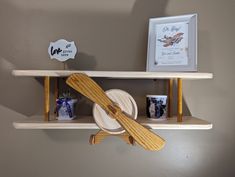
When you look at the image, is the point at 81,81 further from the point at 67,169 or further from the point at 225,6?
the point at 225,6

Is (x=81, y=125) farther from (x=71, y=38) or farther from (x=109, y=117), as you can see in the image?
(x=71, y=38)

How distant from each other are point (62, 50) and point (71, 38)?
0.34ft

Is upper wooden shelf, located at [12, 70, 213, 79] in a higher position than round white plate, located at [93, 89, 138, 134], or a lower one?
higher

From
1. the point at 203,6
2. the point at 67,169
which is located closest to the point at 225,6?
the point at 203,6

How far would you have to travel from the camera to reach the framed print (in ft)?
2.81

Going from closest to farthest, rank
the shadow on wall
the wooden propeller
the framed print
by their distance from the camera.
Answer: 1. the wooden propeller
2. the framed print
3. the shadow on wall

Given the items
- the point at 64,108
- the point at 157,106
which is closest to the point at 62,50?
the point at 64,108

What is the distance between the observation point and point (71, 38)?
0.98 m

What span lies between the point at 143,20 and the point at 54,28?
13.7 inches

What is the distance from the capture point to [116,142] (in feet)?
3.22

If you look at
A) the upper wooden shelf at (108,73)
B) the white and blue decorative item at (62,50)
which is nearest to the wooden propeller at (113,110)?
the upper wooden shelf at (108,73)

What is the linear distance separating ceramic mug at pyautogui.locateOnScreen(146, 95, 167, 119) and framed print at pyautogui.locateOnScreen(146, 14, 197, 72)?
11 centimetres

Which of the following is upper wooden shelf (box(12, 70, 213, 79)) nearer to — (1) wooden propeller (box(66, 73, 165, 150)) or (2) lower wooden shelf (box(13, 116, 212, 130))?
(1) wooden propeller (box(66, 73, 165, 150))

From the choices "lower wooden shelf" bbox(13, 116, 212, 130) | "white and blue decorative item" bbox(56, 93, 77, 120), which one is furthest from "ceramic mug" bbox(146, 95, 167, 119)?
"white and blue decorative item" bbox(56, 93, 77, 120)
